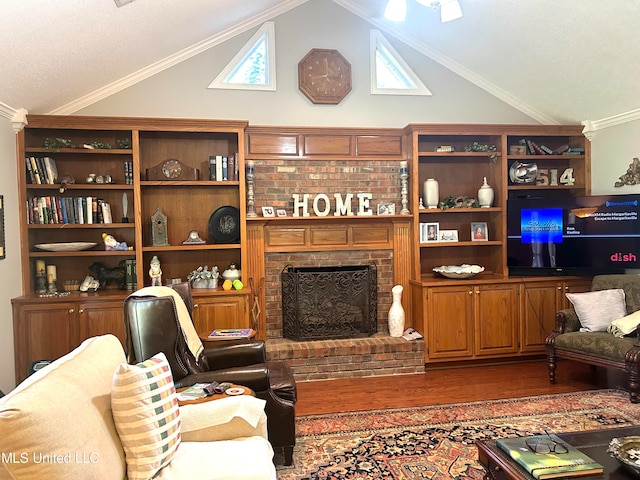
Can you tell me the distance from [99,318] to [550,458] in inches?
142

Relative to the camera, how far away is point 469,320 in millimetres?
4438

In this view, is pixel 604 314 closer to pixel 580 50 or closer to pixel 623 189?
pixel 623 189

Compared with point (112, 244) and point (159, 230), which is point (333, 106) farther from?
point (112, 244)

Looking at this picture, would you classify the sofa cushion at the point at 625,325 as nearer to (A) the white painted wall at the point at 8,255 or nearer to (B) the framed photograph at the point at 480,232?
(B) the framed photograph at the point at 480,232

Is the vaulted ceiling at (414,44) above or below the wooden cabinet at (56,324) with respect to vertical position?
above

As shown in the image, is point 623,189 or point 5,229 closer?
point 5,229

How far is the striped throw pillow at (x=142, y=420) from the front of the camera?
162 cm

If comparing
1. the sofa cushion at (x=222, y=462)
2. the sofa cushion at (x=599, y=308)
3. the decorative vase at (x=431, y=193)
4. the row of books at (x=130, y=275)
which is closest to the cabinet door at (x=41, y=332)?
the row of books at (x=130, y=275)

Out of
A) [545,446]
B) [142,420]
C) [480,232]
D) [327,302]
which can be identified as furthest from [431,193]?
[142,420]

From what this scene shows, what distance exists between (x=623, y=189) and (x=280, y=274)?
11.8 feet

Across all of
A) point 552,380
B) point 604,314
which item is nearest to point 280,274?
point 552,380

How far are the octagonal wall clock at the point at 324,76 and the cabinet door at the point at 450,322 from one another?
226 cm

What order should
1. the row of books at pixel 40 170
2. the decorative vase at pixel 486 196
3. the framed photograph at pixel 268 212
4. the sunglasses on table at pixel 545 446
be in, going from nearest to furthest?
the sunglasses on table at pixel 545 446, the row of books at pixel 40 170, the framed photograph at pixel 268 212, the decorative vase at pixel 486 196

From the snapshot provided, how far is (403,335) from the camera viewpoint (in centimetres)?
452
